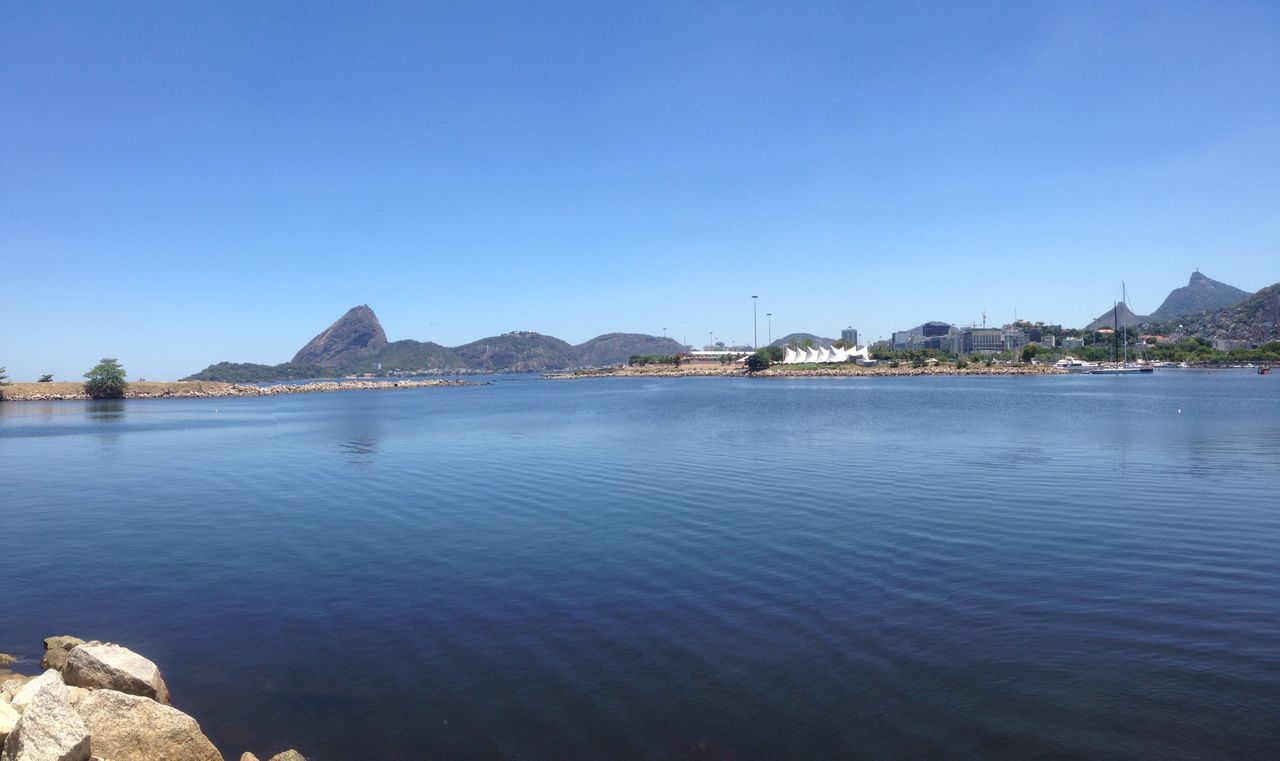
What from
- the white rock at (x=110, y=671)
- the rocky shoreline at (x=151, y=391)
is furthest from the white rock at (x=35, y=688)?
the rocky shoreline at (x=151, y=391)

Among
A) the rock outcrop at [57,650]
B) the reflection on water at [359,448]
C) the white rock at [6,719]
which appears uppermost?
the white rock at [6,719]

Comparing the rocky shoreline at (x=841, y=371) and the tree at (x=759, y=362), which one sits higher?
the tree at (x=759, y=362)

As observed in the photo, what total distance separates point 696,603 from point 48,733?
6.46 m

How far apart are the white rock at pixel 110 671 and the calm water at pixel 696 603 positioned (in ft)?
1.76

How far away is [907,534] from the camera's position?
12.3 metres

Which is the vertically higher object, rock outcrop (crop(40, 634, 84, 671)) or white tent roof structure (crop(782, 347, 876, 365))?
white tent roof structure (crop(782, 347, 876, 365))

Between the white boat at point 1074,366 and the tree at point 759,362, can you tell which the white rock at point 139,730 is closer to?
the white boat at point 1074,366

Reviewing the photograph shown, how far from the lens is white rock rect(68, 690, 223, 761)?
554 centimetres

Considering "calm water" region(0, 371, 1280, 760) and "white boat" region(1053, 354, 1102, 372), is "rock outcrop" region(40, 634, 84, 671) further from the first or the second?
"white boat" region(1053, 354, 1102, 372)

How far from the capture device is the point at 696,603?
30.1 feet

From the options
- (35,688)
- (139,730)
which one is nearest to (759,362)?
(139,730)

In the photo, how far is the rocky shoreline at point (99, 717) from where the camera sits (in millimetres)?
5023

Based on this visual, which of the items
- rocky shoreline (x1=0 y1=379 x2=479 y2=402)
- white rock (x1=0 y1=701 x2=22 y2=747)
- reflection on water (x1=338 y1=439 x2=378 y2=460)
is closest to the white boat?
rocky shoreline (x1=0 y1=379 x2=479 y2=402)

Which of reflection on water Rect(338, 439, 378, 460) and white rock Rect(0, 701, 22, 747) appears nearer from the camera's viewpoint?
white rock Rect(0, 701, 22, 747)
